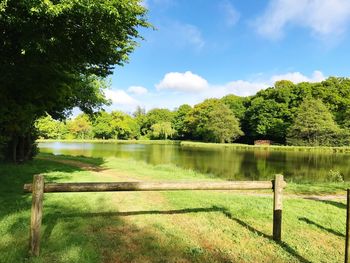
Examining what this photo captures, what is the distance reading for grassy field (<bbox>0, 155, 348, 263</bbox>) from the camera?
15.8 feet

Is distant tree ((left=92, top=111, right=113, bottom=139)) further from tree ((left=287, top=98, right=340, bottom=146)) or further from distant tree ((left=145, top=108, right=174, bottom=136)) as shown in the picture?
tree ((left=287, top=98, right=340, bottom=146))

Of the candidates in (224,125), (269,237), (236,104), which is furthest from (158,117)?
(269,237)

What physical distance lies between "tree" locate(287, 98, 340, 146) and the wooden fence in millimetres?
48690

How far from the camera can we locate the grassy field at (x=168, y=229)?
4816 mm

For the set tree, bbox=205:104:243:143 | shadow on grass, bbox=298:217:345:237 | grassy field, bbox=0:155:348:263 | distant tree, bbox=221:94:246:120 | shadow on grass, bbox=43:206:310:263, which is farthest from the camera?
distant tree, bbox=221:94:246:120

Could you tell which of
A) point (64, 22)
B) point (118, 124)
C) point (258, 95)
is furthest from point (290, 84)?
point (64, 22)

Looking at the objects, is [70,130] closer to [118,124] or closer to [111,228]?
[118,124]

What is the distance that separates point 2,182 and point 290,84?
211 ft

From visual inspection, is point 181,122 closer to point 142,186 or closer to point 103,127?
point 103,127

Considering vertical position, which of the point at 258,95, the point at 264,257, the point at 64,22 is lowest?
the point at 264,257

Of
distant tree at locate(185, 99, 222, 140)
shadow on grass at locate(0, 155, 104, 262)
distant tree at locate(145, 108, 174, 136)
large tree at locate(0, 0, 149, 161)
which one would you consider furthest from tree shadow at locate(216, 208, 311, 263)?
distant tree at locate(145, 108, 174, 136)

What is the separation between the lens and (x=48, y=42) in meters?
7.66

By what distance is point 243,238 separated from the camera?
5.64m

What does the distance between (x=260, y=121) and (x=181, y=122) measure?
96.3 feet
